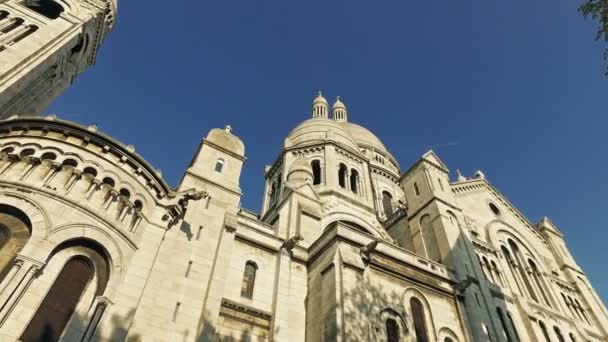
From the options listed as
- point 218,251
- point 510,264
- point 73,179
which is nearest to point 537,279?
point 510,264

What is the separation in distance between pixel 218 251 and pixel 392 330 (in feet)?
24.8

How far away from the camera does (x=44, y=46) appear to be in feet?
72.2

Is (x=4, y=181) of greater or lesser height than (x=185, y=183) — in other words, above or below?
below

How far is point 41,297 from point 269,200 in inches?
838

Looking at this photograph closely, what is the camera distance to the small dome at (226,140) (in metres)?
A: 19.4

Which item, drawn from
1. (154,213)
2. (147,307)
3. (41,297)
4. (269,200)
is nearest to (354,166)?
(269,200)

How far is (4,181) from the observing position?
38.2 ft

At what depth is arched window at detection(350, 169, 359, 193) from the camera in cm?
2984

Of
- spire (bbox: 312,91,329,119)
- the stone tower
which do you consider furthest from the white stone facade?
spire (bbox: 312,91,329,119)

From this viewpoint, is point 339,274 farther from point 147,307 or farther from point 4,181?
point 4,181

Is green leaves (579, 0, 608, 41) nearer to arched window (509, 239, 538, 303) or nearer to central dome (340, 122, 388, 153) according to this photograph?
arched window (509, 239, 538, 303)

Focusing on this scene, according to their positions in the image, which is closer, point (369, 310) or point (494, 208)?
point (369, 310)

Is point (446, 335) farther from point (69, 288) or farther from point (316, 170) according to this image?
point (316, 170)

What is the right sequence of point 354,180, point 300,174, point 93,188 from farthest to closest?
point 354,180
point 300,174
point 93,188
